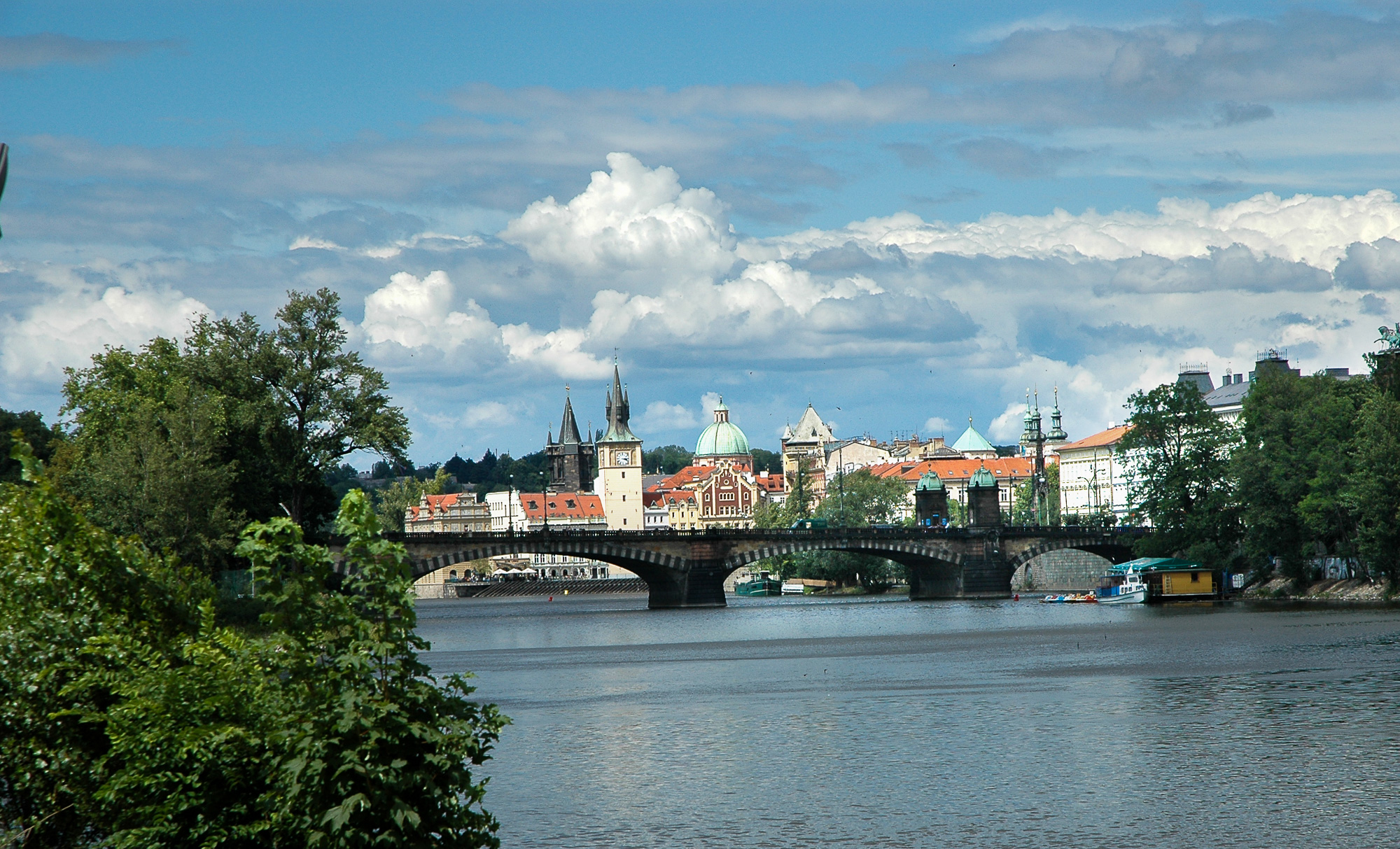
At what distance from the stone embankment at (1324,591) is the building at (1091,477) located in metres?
79.7

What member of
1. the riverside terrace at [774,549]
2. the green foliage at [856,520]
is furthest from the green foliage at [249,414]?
the green foliage at [856,520]

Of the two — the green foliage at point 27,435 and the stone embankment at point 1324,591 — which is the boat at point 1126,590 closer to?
the stone embankment at point 1324,591

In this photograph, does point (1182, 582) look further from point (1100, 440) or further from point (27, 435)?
point (1100, 440)

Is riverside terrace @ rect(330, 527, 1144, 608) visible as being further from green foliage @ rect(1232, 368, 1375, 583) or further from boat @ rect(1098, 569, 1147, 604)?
green foliage @ rect(1232, 368, 1375, 583)

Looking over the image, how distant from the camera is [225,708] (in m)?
13.1

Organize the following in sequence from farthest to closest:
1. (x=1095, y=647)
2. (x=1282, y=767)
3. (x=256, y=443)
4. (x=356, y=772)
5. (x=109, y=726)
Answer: (x=256, y=443), (x=1095, y=647), (x=1282, y=767), (x=109, y=726), (x=356, y=772)

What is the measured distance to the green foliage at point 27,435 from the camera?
98.2m

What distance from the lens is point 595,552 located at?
10094 cm

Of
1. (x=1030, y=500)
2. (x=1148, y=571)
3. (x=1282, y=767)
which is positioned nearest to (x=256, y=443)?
(x=1148, y=571)

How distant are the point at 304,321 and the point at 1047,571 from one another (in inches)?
2714

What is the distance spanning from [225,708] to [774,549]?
9694 centimetres

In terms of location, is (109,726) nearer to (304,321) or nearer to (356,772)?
(356,772)

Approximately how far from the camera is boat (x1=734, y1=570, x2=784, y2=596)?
15762cm

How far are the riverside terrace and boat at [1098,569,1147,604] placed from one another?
204 inches
